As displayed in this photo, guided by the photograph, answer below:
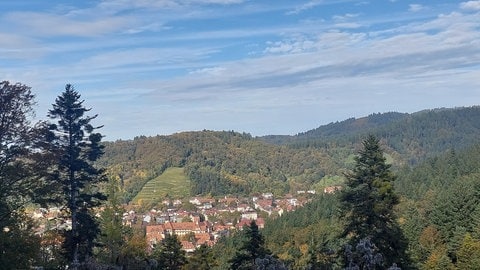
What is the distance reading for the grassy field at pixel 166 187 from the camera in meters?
163

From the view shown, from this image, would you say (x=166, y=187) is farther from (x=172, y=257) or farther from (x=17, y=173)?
(x=17, y=173)

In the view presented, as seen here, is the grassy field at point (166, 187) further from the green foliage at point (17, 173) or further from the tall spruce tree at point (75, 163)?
the green foliage at point (17, 173)

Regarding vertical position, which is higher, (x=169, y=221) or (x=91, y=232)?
(x=91, y=232)

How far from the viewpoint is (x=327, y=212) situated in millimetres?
91938

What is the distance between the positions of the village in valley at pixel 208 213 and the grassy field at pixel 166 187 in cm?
644

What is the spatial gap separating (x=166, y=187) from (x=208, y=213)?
30382mm

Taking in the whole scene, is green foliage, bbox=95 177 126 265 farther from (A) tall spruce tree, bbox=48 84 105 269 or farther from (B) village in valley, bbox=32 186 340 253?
(B) village in valley, bbox=32 186 340 253

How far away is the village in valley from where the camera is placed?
121438mm

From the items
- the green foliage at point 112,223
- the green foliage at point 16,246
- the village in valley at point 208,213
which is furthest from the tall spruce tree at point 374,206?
the village in valley at point 208,213

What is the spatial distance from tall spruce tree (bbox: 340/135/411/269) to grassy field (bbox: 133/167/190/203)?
143632 mm

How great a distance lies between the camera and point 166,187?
173 meters

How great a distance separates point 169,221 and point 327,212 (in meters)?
55.5

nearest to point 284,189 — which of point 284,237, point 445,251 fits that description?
point 284,237

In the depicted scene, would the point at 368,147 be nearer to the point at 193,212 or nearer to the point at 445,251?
the point at 445,251
